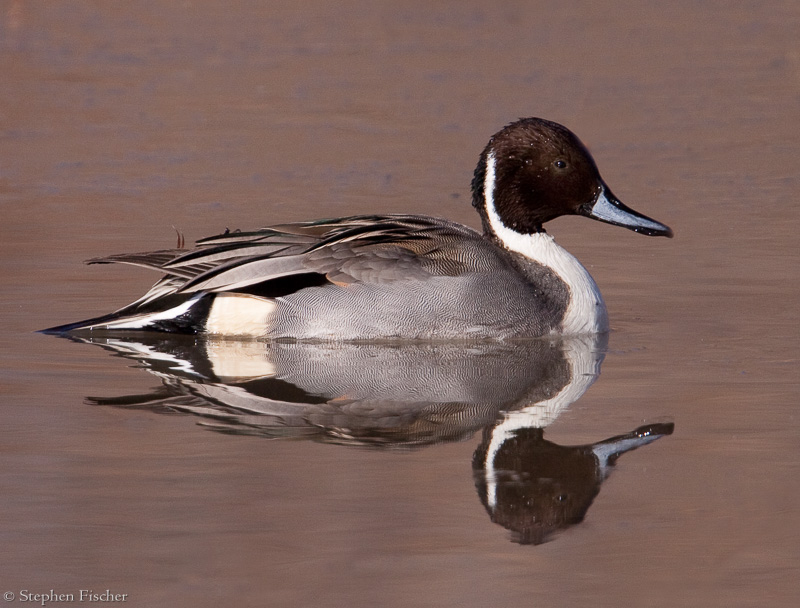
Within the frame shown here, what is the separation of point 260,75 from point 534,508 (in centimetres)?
1028

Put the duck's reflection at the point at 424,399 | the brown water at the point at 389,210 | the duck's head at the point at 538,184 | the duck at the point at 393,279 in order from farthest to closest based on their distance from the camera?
the duck's head at the point at 538,184
the duck at the point at 393,279
the duck's reflection at the point at 424,399
the brown water at the point at 389,210

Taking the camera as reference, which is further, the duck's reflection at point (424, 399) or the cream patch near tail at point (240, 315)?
the cream patch near tail at point (240, 315)

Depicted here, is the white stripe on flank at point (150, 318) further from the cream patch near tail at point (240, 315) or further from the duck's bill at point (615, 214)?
the duck's bill at point (615, 214)

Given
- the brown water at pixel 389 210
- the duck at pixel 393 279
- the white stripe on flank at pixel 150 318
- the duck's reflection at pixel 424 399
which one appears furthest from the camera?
the white stripe on flank at pixel 150 318

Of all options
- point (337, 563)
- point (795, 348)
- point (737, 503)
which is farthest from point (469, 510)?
point (795, 348)

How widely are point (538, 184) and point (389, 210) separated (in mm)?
2437

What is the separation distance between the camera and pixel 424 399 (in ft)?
18.1

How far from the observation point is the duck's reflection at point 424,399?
14.8 ft

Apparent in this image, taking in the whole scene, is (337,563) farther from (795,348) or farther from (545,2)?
(545,2)

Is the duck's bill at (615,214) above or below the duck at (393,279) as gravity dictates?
above

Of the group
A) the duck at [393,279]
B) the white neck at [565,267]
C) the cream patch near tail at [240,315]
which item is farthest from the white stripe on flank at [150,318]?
the white neck at [565,267]

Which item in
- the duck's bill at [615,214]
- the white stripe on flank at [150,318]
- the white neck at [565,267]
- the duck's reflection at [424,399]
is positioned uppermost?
the duck's bill at [615,214]

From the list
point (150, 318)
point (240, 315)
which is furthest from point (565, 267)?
point (150, 318)

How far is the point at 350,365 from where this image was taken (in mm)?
6176
